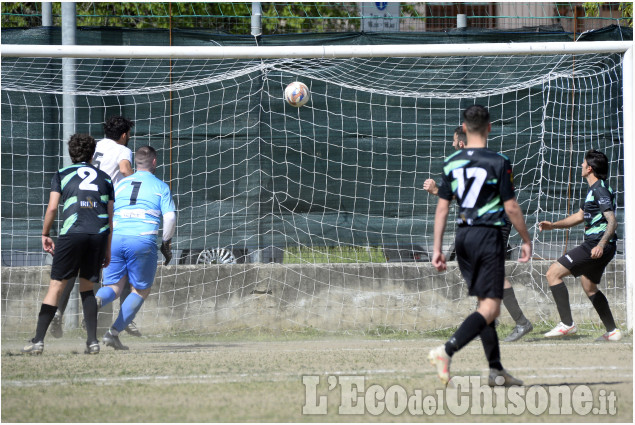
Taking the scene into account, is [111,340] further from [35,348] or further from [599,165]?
[599,165]

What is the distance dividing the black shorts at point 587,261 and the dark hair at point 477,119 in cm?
317

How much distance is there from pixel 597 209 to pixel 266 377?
408 cm

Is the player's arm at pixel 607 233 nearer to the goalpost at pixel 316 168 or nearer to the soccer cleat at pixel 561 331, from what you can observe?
the soccer cleat at pixel 561 331

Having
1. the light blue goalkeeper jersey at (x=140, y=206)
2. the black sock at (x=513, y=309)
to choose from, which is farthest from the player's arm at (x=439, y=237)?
the light blue goalkeeper jersey at (x=140, y=206)

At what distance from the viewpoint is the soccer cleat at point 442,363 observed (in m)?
5.22

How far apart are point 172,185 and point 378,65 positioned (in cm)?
296

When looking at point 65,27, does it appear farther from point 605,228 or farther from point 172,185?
point 605,228

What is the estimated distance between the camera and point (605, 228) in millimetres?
8164

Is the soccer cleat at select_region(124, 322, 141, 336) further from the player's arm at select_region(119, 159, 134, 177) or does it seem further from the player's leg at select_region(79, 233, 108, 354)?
the player's arm at select_region(119, 159, 134, 177)

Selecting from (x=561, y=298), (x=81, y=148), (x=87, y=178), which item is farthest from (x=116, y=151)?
(x=561, y=298)

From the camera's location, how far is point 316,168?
32.7 feet

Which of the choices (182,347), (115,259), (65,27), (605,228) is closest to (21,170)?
A: (65,27)

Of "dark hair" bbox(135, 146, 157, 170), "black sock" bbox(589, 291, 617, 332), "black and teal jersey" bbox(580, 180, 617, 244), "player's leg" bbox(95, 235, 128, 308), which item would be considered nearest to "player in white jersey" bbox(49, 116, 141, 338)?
"dark hair" bbox(135, 146, 157, 170)

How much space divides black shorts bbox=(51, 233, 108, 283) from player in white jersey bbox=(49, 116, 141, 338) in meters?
0.97
